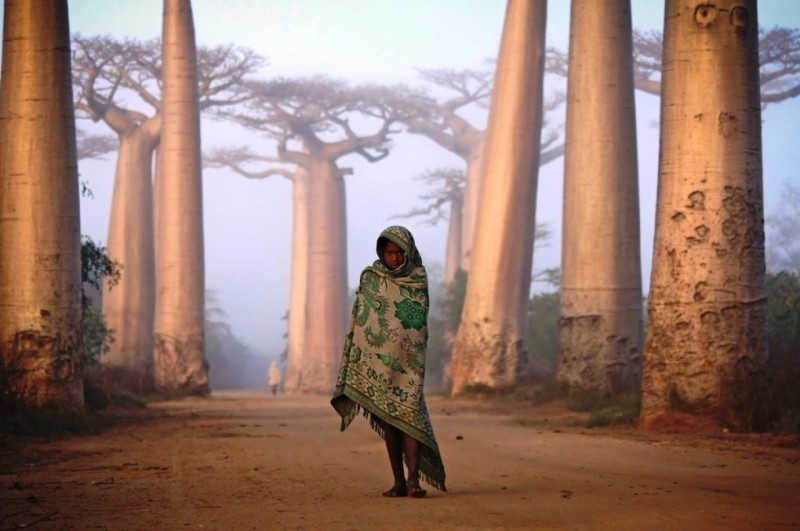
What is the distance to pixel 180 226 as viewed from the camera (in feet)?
85.5

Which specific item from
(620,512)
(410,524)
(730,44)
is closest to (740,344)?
(730,44)

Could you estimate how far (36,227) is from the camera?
13617 mm

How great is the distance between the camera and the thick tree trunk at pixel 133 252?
32250 millimetres

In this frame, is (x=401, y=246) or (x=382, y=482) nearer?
(x=401, y=246)

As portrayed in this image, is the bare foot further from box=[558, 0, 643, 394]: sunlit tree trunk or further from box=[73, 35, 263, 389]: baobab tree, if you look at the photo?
box=[73, 35, 263, 389]: baobab tree

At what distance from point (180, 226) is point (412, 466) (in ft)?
63.5

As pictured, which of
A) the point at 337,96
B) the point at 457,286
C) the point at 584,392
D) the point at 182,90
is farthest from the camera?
the point at 337,96

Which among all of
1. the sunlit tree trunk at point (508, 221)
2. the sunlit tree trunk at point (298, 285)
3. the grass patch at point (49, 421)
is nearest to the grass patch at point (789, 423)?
the grass patch at point (49, 421)

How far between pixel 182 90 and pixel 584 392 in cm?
1177

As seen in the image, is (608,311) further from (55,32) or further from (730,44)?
(55,32)

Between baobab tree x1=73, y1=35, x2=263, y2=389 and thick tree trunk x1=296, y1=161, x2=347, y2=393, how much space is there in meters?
6.82

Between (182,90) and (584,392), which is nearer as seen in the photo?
(584,392)

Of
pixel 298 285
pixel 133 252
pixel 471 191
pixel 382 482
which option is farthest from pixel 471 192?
pixel 382 482

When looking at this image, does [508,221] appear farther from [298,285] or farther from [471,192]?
[298,285]
